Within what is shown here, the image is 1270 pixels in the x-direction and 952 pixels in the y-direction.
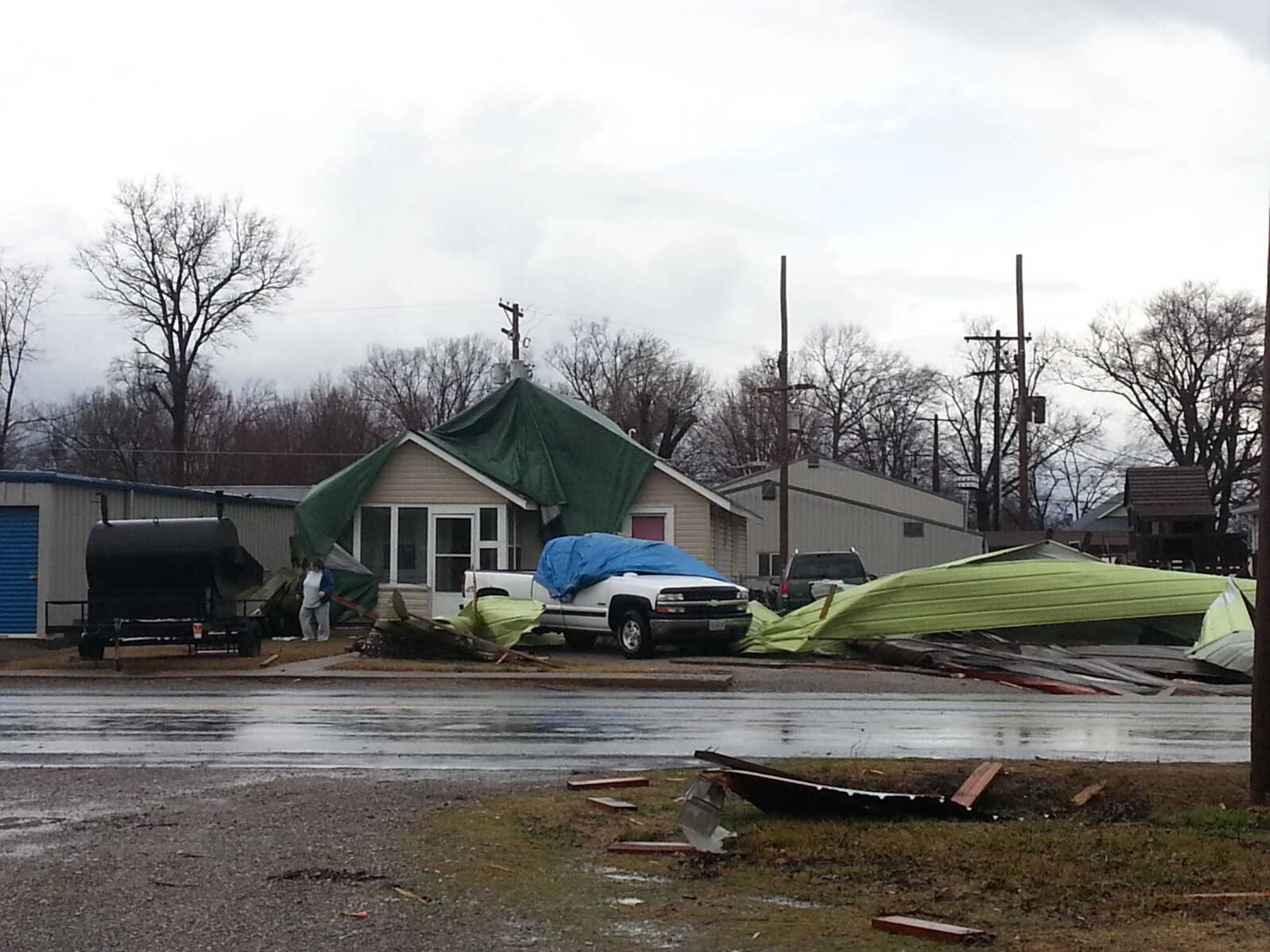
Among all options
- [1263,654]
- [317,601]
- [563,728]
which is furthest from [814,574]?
[1263,654]

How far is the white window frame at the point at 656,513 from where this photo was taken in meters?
33.3

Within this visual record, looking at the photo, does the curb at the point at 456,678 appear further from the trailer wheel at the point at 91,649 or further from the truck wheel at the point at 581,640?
the truck wheel at the point at 581,640

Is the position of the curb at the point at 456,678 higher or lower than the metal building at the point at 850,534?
lower

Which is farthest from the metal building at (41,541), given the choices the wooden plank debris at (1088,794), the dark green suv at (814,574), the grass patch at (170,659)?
the wooden plank debris at (1088,794)

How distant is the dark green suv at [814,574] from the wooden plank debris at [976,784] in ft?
78.3

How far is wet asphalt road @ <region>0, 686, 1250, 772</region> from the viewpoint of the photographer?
474 inches

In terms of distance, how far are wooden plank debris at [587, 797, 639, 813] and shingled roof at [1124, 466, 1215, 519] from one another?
4735 centimetres

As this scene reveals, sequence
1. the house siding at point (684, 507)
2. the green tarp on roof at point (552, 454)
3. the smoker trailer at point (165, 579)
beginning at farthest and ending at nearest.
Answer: the house siding at point (684, 507)
the green tarp on roof at point (552, 454)
the smoker trailer at point (165, 579)

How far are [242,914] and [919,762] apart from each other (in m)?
5.84

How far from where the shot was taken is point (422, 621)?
22.8m

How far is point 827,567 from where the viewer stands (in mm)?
34500

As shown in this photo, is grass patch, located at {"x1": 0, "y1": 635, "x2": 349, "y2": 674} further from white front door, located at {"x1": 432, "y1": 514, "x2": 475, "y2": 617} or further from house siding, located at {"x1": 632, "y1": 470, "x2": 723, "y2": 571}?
house siding, located at {"x1": 632, "y1": 470, "x2": 723, "y2": 571}

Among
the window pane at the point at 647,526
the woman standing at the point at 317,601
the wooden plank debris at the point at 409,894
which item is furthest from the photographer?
the window pane at the point at 647,526

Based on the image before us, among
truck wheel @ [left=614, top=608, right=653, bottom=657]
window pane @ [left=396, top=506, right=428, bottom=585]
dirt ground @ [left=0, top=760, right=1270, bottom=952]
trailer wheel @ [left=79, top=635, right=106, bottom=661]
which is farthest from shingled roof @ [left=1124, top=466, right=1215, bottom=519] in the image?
dirt ground @ [left=0, top=760, right=1270, bottom=952]
